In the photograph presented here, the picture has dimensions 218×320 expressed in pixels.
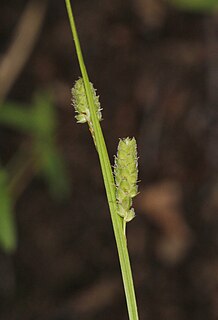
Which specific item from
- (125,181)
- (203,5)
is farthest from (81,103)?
(203,5)

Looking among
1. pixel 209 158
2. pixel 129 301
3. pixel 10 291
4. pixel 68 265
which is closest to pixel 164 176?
pixel 209 158

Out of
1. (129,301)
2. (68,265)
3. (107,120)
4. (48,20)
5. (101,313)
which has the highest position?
(48,20)

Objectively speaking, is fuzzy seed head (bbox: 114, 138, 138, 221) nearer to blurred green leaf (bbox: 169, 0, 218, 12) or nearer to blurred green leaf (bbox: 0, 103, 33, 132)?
blurred green leaf (bbox: 169, 0, 218, 12)

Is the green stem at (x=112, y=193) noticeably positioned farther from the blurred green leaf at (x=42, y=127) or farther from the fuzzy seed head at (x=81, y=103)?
the blurred green leaf at (x=42, y=127)

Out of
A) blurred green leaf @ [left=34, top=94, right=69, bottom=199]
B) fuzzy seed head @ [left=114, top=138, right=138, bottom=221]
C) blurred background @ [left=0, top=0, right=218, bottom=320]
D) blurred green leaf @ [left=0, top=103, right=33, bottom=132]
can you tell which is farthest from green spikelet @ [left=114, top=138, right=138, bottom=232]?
blurred green leaf @ [left=34, top=94, right=69, bottom=199]

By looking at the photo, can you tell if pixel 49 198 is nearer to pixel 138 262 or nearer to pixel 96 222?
pixel 96 222

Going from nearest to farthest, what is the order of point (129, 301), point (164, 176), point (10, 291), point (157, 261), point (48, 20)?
point (129, 301) < point (10, 291) < point (157, 261) < point (164, 176) < point (48, 20)

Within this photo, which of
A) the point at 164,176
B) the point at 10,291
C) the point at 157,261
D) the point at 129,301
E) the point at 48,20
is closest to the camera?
the point at 129,301
